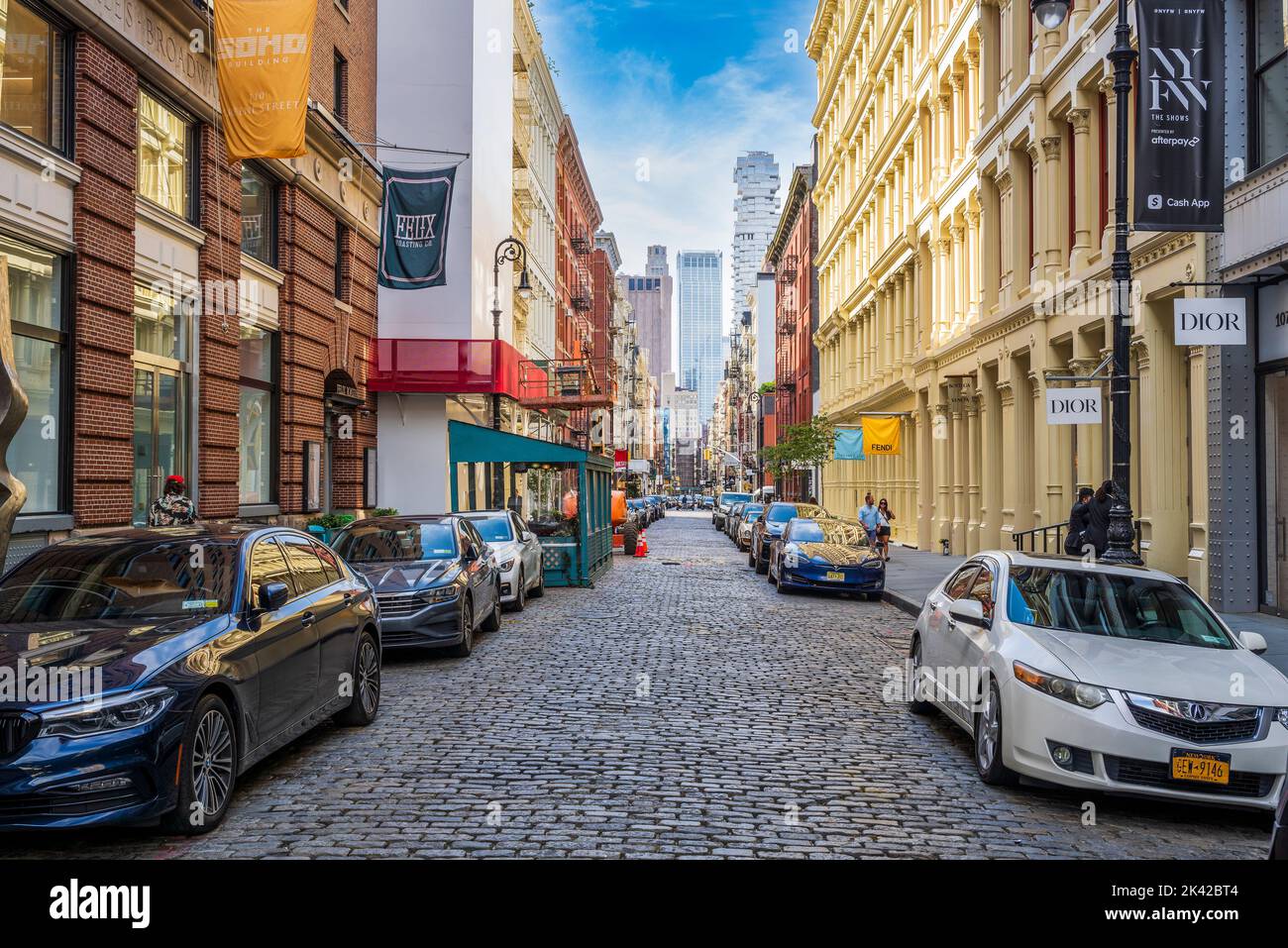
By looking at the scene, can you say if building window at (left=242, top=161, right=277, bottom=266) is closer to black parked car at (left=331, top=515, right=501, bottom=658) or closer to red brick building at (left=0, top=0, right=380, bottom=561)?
red brick building at (left=0, top=0, right=380, bottom=561)

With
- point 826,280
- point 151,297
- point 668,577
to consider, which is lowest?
point 668,577

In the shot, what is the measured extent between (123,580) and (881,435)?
97.5 feet

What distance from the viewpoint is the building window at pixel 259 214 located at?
62.3ft

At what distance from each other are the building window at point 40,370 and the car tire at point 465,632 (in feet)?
16.7

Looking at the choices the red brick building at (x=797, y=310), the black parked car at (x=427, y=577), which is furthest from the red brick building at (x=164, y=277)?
the red brick building at (x=797, y=310)

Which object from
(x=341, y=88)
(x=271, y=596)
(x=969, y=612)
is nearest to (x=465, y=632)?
(x=271, y=596)

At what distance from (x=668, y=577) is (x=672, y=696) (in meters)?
13.9

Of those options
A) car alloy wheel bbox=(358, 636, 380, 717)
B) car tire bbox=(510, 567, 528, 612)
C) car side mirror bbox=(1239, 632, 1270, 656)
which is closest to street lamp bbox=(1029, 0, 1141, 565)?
car side mirror bbox=(1239, 632, 1270, 656)

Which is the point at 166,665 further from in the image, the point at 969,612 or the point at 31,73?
the point at 31,73

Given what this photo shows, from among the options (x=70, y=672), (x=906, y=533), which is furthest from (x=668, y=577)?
(x=70, y=672)

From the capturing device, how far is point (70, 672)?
5.26m

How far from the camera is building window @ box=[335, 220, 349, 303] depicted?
23875 millimetres

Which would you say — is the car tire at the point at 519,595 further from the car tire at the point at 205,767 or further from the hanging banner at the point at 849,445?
the hanging banner at the point at 849,445
